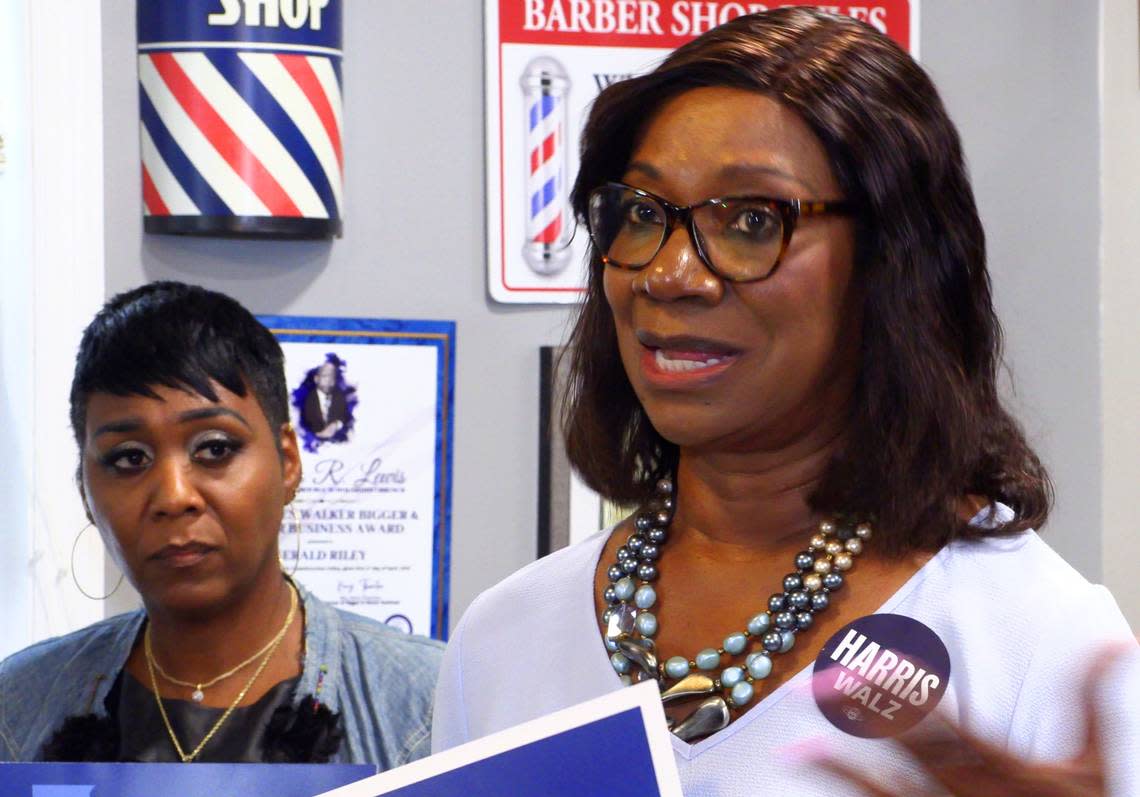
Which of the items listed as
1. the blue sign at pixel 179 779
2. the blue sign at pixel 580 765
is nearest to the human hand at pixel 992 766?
the blue sign at pixel 580 765

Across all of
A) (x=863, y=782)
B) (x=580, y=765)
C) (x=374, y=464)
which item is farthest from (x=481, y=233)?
(x=863, y=782)

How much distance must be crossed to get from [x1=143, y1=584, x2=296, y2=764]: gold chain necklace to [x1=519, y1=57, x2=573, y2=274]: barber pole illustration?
0.45m

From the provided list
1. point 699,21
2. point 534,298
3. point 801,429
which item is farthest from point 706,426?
point 699,21

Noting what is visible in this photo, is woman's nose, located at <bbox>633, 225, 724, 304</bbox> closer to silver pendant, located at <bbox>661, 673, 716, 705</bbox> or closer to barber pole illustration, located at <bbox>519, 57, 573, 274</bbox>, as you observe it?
silver pendant, located at <bbox>661, 673, 716, 705</bbox>

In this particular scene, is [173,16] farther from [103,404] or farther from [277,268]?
[103,404]

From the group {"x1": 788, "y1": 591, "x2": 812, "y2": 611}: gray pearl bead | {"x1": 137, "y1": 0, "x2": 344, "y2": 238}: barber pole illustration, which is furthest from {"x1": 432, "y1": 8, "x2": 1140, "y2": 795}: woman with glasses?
{"x1": 137, "y1": 0, "x2": 344, "y2": 238}: barber pole illustration

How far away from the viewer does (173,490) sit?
1.27 metres

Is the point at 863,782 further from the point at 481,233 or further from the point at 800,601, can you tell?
the point at 481,233

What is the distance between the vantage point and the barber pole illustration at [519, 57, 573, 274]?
63.1 inches

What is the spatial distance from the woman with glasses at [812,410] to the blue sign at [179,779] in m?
0.21

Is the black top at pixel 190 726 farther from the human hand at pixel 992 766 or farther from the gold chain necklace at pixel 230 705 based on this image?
the human hand at pixel 992 766

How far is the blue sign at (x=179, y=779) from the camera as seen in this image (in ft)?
3.27

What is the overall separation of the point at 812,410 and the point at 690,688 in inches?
6.5

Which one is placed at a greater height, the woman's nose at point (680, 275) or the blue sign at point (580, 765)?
the woman's nose at point (680, 275)
